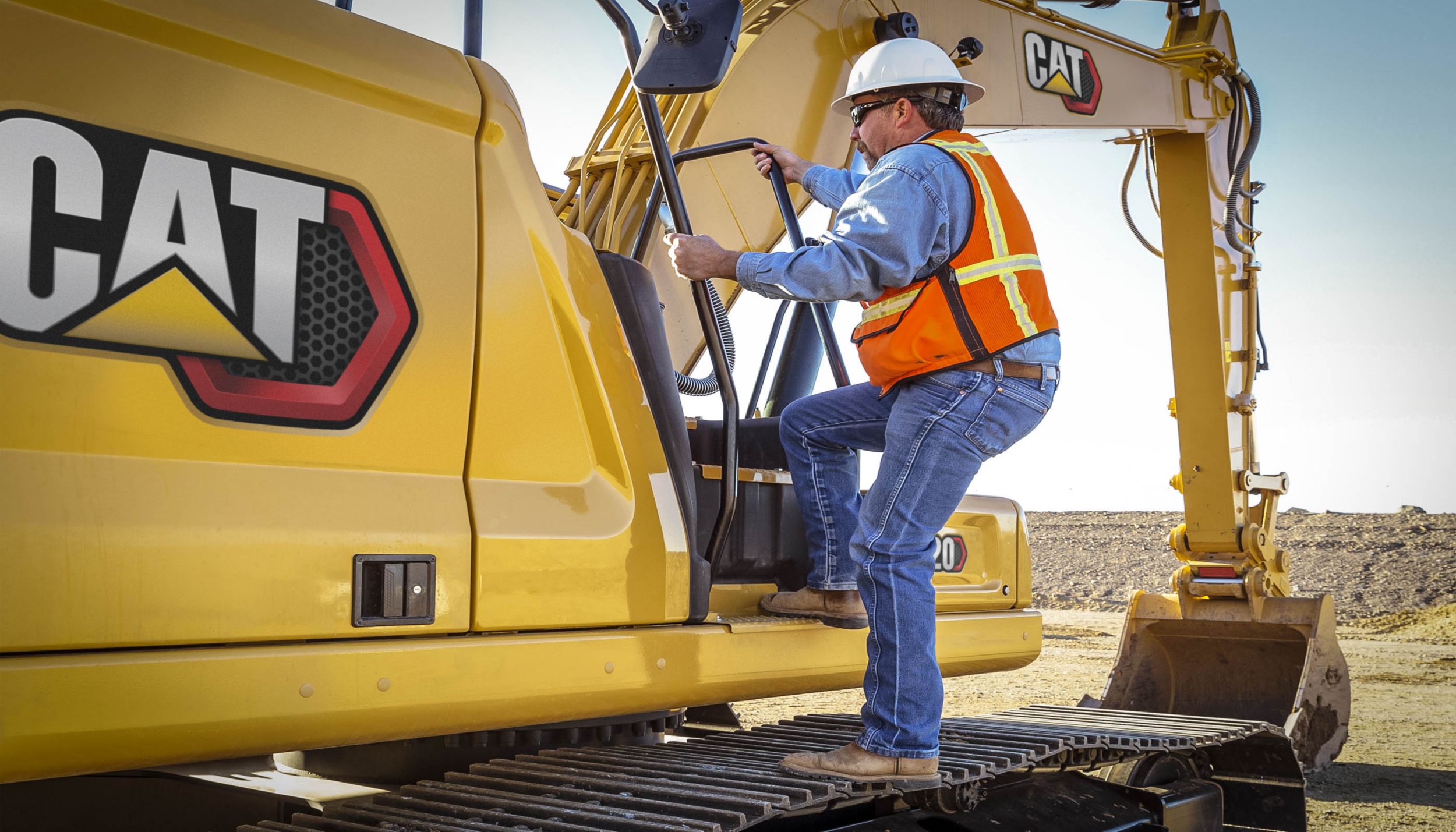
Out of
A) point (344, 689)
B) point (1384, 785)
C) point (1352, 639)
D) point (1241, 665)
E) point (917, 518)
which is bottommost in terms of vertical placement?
point (1384, 785)

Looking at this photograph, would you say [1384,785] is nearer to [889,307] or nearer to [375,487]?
[889,307]

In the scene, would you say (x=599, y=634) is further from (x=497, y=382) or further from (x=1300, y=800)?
(x=1300, y=800)

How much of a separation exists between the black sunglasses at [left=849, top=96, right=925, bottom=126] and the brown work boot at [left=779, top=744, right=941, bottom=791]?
143cm

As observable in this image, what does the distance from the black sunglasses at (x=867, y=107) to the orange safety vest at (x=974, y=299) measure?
6.2 inches

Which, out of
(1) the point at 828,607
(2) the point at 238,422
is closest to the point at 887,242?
(1) the point at 828,607

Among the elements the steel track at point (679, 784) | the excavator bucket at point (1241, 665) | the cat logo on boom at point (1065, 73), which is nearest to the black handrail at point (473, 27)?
the steel track at point (679, 784)

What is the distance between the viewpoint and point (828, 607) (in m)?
3.26

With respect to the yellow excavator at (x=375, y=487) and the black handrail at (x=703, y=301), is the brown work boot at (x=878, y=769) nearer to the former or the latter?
the yellow excavator at (x=375, y=487)

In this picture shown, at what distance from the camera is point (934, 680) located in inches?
109

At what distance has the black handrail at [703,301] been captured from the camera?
2.87 m

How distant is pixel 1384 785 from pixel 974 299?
488cm

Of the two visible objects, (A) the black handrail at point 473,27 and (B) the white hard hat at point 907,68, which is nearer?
(A) the black handrail at point 473,27

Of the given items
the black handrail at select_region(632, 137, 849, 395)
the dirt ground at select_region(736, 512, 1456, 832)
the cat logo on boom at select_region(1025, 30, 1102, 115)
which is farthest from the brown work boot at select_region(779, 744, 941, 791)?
the cat logo on boom at select_region(1025, 30, 1102, 115)

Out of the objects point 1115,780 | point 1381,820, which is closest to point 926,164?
point 1115,780
